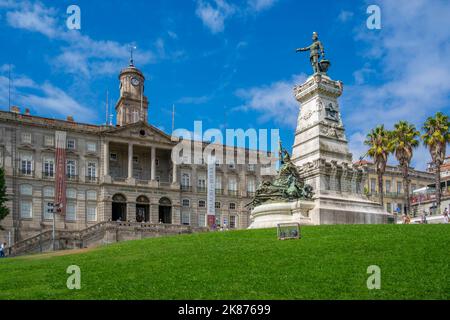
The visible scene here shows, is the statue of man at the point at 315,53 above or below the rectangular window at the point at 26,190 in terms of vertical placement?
above

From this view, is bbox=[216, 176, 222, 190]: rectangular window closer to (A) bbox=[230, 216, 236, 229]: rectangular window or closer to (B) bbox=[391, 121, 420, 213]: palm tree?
(A) bbox=[230, 216, 236, 229]: rectangular window

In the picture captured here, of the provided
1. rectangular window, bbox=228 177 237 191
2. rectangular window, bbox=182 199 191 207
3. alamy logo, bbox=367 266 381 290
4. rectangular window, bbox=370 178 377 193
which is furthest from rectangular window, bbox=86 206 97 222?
alamy logo, bbox=367 266 381 290

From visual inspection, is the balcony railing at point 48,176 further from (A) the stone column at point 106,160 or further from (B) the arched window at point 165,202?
(B) the arched window at point 165,202

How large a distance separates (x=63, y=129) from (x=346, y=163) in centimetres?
4191

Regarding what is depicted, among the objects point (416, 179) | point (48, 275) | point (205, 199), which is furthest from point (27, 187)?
point (416, 179)

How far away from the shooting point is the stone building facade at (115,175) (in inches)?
2389

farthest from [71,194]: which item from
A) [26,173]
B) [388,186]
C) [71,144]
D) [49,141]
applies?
[388,186]

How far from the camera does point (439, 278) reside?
13953 mm

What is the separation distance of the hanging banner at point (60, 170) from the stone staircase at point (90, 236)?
29.9 ft

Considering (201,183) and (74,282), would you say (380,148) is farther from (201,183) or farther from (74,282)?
(74,282)

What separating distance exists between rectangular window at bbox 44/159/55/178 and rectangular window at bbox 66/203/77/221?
14.1 ft

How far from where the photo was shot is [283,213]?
31.5 metres

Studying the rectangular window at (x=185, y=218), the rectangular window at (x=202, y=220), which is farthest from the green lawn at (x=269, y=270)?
the rectangular window at (x=202, y=220)
